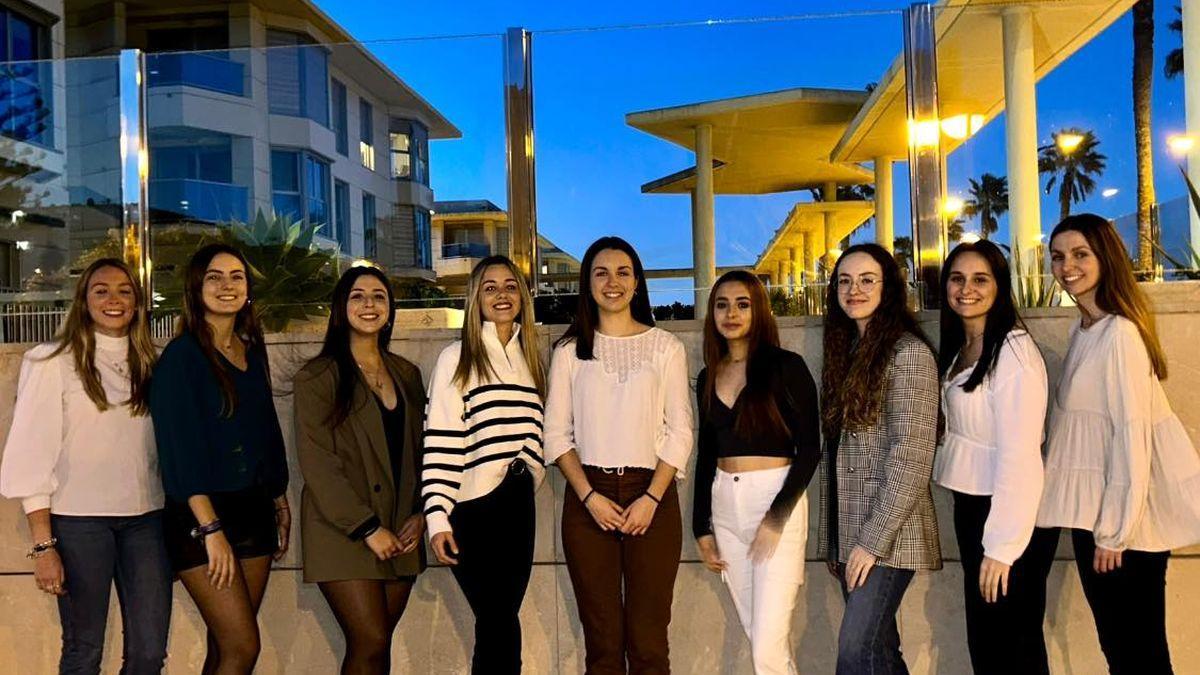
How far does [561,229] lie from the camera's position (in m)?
3.96

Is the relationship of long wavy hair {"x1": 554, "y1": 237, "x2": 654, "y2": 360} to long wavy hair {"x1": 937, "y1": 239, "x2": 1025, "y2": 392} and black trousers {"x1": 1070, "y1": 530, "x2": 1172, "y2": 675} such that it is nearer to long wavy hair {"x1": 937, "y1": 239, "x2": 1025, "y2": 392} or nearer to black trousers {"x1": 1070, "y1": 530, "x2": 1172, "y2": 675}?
long wavy hair {"x1": 937, "y1": 239, "x2": 1025, "y2": 392}

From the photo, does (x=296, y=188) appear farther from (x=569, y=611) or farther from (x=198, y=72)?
(x=569, y=611)

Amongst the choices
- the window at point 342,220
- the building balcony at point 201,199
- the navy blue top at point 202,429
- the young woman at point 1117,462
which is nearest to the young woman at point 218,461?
the navy blue top at point 202,429

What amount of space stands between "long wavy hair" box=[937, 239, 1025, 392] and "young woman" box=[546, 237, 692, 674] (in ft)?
3.02

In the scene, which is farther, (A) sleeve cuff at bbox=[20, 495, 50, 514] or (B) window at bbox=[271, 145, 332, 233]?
(B) window at bbox=[271, 145, 332, 233]

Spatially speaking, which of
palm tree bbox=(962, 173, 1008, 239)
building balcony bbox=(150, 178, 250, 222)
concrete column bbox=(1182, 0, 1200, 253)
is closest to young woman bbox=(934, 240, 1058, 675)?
palm tree bbox=(962, 173, 1008, 239)

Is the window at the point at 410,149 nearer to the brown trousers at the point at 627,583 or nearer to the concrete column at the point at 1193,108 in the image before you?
the brown trousers at the point at 627,583

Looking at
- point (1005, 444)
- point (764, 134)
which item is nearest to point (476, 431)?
point (1005, 444)

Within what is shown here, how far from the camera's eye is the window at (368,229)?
3.99 m

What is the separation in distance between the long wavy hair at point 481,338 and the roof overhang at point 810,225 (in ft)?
3.80

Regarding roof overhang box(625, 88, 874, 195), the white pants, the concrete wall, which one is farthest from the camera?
roof overhang box(625, 88, 874, 195)

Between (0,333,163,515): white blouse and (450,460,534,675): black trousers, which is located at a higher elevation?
(0,333,163,515): white blouse

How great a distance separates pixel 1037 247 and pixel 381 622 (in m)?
3.05

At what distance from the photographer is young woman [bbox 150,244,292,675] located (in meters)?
2.78
